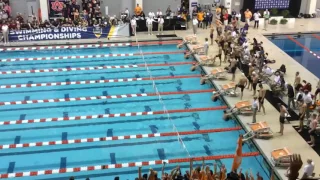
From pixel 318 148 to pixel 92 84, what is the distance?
8.84m

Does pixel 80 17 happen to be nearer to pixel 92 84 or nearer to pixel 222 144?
pixel 92 84

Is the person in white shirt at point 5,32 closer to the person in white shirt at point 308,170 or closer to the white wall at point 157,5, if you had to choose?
the white wall at point 157,5

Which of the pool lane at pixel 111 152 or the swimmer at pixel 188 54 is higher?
the swimmer at pixel 188 54

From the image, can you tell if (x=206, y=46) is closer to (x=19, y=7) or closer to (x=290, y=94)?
(x=290, y=94)

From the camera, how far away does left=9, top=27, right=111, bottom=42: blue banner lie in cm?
2155

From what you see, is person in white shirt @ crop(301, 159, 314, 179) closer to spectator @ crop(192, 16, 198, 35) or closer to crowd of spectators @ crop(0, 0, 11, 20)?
spectator @ crop(192, 16, 198, 35)

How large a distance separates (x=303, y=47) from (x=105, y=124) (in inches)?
465

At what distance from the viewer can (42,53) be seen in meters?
20.8

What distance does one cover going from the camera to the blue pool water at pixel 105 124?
12.3m

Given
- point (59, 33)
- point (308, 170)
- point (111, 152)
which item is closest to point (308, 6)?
point (59, 33)

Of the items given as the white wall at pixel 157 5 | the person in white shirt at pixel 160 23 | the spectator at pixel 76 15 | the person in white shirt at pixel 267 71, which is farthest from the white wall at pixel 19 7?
the person in white shirt at pixel 267 71

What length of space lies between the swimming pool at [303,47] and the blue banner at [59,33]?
8.65 m

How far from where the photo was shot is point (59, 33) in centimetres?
2186

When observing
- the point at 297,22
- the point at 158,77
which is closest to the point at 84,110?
the point at 158,77
